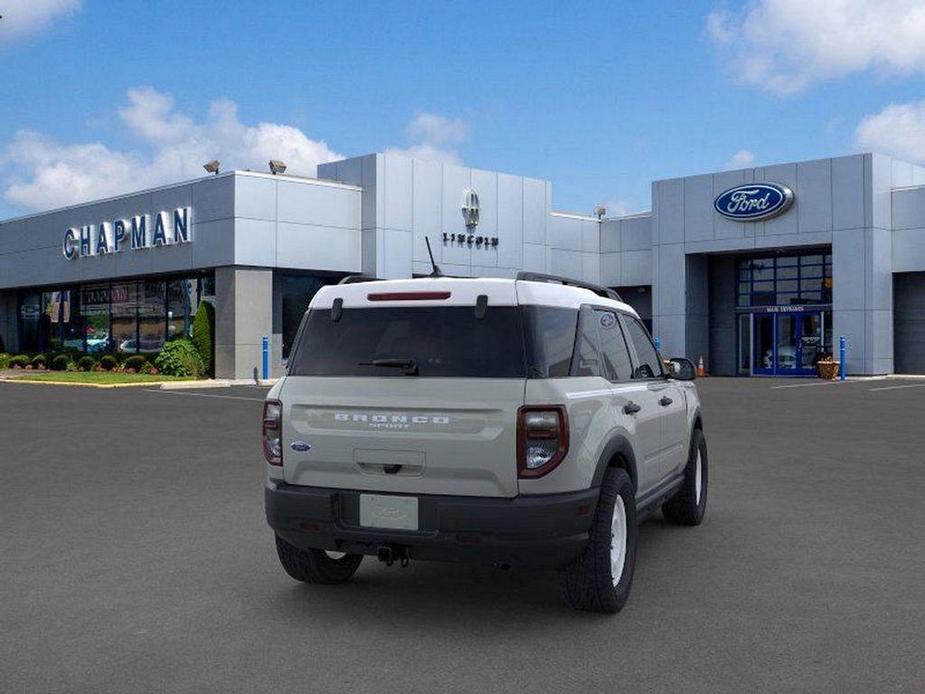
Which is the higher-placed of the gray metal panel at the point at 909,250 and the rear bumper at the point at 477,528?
the gray metal panel at the point at 909,250

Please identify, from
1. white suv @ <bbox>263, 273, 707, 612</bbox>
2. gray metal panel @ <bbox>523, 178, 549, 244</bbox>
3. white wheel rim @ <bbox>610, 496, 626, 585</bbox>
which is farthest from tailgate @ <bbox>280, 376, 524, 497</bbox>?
gray metal panel @ <bbox>523, 178, 549, 244</bbox>

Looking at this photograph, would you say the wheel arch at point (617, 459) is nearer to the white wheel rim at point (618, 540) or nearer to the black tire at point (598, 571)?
the black tire at point (598, 571)

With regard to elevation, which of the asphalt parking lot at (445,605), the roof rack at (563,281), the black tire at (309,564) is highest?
the roof rack at (563,281)

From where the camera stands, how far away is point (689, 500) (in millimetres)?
7715

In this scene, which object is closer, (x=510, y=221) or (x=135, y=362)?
(x=135, y=362)

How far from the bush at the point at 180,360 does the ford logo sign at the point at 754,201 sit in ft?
65.3

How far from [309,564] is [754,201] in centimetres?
3258

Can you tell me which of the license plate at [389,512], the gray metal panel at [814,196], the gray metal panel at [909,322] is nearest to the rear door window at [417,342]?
the license plate at [389,512]

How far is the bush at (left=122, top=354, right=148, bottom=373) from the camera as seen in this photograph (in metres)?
34.7

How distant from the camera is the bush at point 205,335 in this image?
3278 cm

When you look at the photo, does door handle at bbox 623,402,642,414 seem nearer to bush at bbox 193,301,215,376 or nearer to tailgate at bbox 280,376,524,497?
tailgate at bbox 280,376,524,497

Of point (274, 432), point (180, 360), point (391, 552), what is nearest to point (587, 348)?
point (391, 552)

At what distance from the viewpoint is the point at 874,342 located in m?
33.2

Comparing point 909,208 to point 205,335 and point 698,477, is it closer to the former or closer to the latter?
point 205,335
